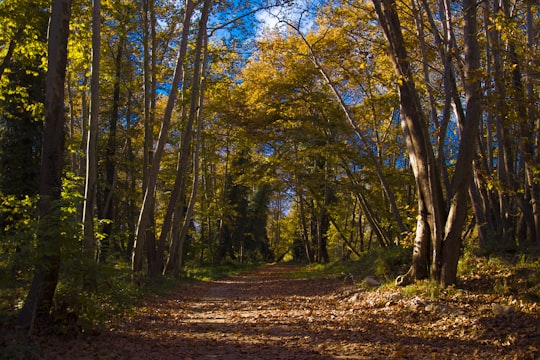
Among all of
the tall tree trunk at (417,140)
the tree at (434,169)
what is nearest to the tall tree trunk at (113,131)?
the tall tree trunk at (417,140)

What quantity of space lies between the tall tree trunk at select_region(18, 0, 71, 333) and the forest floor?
0.54 metres

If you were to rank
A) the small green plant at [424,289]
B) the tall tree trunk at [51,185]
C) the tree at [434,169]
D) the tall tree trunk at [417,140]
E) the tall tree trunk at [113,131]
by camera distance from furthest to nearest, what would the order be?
the tall tree trunk at [113,131] → the tall tree trunk at [417,140] → the small green plant at [424,289] → the tree at [434,169] → the tall tree trunk at [51,185]

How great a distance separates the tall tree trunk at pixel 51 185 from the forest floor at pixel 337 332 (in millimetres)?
543

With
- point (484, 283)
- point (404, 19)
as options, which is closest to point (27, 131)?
point (404, 19)

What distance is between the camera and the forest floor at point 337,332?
5715 millimetres

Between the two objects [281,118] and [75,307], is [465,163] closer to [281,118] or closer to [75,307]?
[75,307]

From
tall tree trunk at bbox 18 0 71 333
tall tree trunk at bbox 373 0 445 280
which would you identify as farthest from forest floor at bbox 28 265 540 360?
tall tree trunk at bbox 373 0 445 280

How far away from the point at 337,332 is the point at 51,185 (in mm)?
4808

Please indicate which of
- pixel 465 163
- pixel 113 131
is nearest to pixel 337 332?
pixel 465 163

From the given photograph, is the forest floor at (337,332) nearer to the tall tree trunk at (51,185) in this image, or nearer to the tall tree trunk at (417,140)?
the tall tree trunk at (51,185)

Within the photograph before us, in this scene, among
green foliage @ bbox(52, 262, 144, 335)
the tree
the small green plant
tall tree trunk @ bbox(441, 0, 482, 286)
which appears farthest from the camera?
the small green plant

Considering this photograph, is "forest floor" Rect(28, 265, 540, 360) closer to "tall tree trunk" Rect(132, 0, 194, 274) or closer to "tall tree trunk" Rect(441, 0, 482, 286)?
"tall tree trunk" Rect(441, 0, 482, 286)

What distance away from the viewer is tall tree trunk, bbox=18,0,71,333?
567cm

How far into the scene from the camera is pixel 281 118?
63.2 feet
